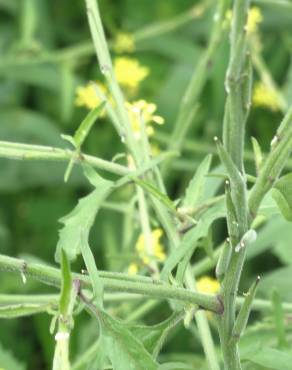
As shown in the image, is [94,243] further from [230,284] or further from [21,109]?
[230,284]

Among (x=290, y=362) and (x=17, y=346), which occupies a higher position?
(x=290, y=362)

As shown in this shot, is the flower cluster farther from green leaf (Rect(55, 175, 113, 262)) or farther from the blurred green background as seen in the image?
the blurred green background

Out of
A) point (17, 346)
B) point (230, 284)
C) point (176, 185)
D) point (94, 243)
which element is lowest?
point (17, 346)

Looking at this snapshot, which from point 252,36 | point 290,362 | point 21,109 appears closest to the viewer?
point 290,362

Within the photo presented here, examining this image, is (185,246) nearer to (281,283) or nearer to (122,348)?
(122,348)

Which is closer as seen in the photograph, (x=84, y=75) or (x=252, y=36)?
(x=252, y=36)

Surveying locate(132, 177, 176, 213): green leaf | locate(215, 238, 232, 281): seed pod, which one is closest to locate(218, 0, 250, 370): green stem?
locate(215, 238, 232, 281): seed pod

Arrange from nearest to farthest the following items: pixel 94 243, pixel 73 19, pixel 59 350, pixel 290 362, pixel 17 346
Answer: pixel 59 350 < pixel 290 362 < pixel 17 346 < pixel 94 243 < pixel 73 19

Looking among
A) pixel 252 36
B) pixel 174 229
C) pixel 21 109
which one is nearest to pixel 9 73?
pixel 21 109
